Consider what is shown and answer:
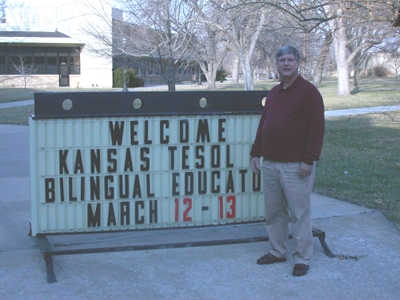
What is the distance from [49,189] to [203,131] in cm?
140

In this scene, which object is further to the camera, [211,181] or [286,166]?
[211,181]

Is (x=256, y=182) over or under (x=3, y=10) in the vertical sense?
under

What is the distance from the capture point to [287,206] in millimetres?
4547

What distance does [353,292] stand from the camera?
411 centimetres

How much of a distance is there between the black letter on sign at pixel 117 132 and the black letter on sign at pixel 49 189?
593 mm

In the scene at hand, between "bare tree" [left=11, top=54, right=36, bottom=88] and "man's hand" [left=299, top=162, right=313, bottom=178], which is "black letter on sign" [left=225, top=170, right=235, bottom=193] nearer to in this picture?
"man's hand" [left=299, top=162, right=313, bottom=178]

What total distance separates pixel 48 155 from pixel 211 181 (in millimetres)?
1435

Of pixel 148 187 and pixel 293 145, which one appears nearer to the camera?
pixel 293 145

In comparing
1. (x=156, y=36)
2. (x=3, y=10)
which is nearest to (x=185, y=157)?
(x=156, y=36)

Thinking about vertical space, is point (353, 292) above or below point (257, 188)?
below

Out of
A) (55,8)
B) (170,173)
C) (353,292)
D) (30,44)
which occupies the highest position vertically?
(55,8)

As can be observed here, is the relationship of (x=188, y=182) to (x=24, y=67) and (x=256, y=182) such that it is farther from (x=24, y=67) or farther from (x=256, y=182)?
(x=24, y=67)

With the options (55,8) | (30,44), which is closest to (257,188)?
(30,44)

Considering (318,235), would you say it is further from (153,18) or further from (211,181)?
(153,18)
